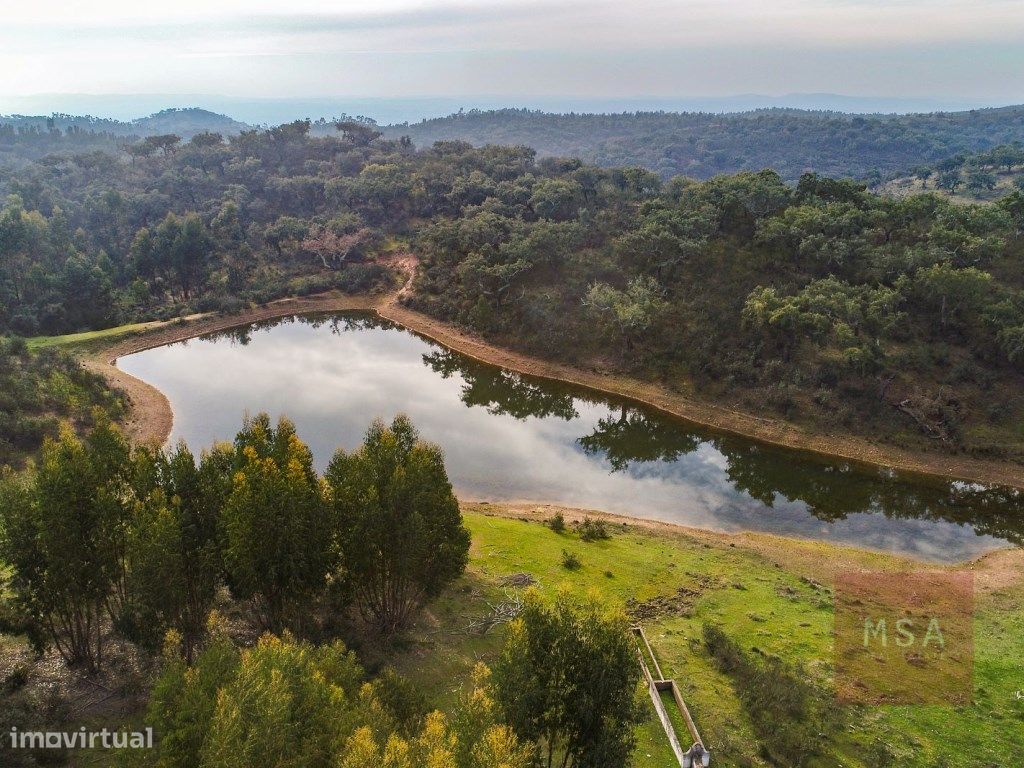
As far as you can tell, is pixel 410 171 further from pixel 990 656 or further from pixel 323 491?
pixel 990 656

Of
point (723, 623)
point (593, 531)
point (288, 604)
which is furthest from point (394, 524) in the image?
point (723, 623)

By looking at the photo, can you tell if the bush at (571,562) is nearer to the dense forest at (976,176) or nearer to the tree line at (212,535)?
the tree line at (212,535)

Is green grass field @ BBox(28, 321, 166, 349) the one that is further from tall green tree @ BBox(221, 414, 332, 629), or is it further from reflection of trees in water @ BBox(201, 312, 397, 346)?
tall green tree @ BBox(221, 414, 332, 629)

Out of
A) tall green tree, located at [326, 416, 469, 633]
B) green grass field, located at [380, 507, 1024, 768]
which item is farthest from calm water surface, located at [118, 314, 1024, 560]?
tall green tree, located at [326, 416, 469, 633]

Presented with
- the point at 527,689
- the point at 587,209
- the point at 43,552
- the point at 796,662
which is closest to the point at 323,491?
the point at 43,552

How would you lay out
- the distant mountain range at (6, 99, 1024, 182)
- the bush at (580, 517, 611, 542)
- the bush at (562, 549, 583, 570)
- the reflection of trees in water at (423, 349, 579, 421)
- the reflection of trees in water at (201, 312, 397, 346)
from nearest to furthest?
1. the bush at (562, 549, 583, 570)
2. the bush at (580, 517, 611, 542)
3. the reflection of trees in water at (423, 349, 579, 421)
4. the reflection of trees in water at (201, 312, 397, 346)
5. the distant mountain range at (6, 99, 1024, 182)

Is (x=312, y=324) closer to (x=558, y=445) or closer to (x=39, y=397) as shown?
(x=39, y=397)

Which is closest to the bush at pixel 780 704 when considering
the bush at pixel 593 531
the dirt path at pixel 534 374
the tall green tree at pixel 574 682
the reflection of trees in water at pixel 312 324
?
the tall green tree at pixel 574 682
